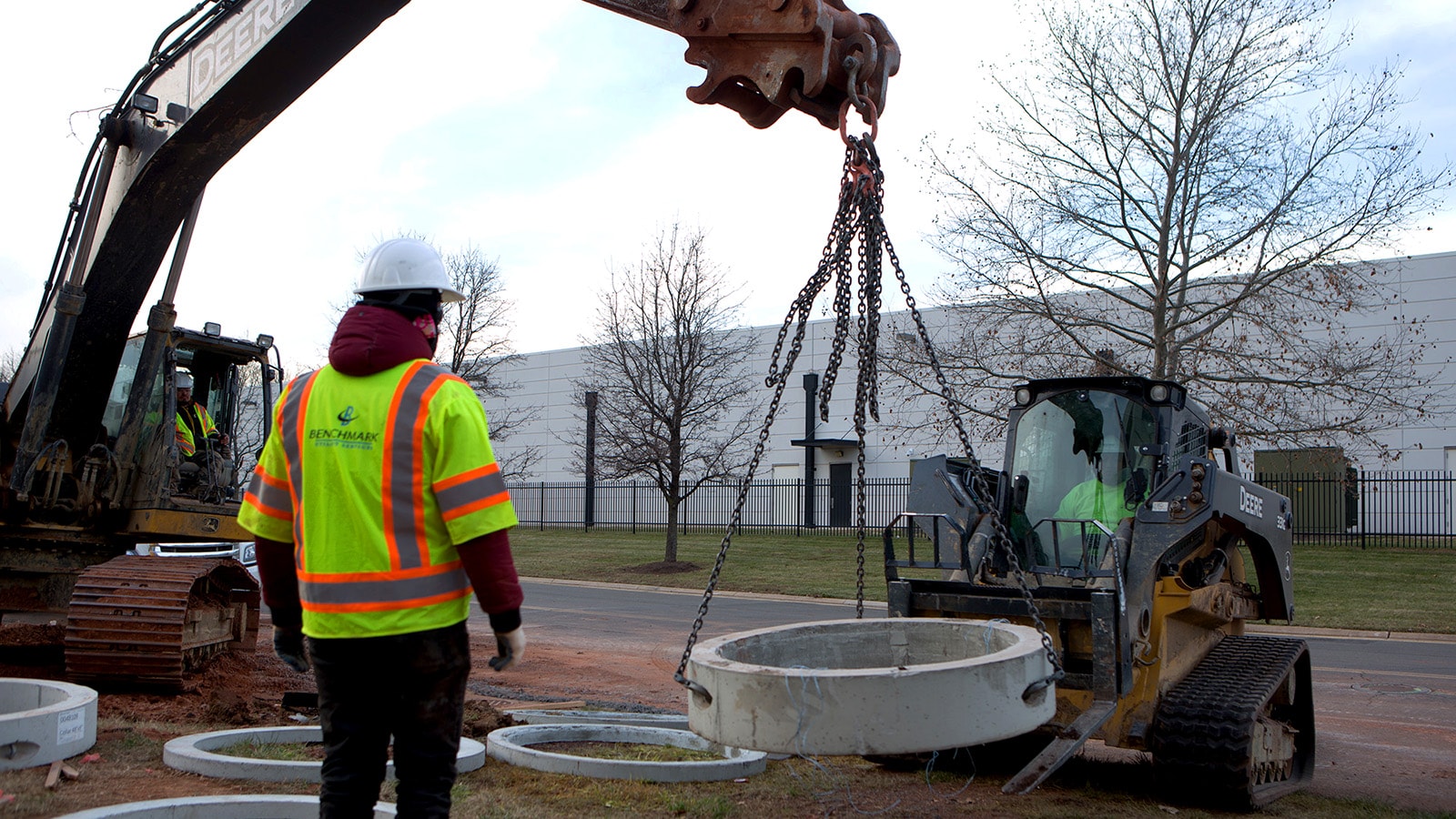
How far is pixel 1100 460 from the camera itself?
725cm

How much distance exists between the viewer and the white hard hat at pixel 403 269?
377 cm

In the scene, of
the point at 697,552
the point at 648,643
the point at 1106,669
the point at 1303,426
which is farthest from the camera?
the point at 697,552

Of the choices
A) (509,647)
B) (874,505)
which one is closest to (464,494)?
(509,647)

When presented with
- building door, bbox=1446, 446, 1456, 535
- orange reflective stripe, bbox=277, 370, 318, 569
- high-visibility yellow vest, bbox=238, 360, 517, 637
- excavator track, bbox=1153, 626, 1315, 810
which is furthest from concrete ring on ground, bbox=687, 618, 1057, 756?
building door, bbox=1446, 446, 1456, 535

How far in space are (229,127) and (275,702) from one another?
4.20 metres

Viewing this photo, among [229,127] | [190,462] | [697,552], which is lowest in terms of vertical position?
[697,552]

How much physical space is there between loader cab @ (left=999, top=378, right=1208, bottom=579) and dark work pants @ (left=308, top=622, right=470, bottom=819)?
4305mm

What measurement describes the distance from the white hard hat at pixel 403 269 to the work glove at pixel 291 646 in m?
1.21

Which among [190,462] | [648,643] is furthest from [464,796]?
[648,643]

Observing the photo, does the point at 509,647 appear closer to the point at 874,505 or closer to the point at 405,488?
the point at 405,488

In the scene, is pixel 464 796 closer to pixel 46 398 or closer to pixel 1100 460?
pixel 1100 460

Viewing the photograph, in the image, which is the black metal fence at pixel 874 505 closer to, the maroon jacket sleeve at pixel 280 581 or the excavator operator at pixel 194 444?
the excavator operator at pixel 194 444

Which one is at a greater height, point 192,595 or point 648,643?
point 192,595

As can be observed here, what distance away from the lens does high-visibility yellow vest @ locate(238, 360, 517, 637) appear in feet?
11.2
